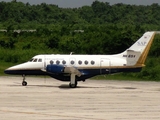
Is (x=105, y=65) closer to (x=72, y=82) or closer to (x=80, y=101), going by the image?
(x=72, y=82)

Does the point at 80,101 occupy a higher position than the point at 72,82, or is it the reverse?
the point at 72,82

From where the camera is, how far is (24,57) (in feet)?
202

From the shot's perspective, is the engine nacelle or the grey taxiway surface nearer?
the grey taxiway surface

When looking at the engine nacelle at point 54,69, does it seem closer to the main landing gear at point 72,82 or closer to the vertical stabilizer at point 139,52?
the main landing gear at point 72,82

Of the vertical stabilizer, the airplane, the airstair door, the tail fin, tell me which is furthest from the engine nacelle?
the vertical stabilizer

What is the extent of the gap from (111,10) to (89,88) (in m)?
117

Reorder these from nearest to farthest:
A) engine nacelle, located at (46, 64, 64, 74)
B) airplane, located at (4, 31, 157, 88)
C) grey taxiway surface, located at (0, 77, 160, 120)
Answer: grey taxiway surface, located at (0, 77, 160, 120)
engine nacelle, located at (46, 64, 64, 74)
airplane, located at (4, 31, 157, 88)

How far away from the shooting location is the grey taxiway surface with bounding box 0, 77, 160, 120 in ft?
86.4

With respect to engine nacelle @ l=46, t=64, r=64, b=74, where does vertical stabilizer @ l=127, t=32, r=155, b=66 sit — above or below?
above

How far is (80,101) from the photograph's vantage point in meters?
31.9

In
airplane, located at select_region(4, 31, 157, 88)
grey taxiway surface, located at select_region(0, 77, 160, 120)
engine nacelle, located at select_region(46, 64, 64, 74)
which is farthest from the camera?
airplane, located at select_region(4, 31, 157, 88)

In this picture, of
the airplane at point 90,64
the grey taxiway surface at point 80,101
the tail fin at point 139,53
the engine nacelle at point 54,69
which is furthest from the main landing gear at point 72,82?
the tail fin at point 139,53

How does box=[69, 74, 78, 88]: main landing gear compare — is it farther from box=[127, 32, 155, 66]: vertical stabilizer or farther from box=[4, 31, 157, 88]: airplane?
box=[127, 32, 155, 66]: vertical stabilizer

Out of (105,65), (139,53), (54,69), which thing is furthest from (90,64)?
(139,53)
